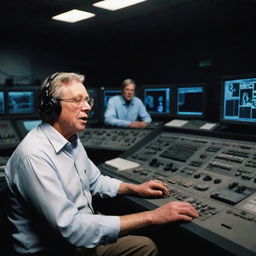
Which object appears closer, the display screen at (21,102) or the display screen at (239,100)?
the display screen at (239,100)

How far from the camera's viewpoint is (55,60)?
5.47 metres

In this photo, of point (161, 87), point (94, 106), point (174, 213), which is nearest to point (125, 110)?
point (94, 106)

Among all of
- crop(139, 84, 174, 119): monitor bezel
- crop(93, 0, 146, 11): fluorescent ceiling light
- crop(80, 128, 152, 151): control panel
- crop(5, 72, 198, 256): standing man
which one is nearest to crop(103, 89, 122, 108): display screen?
crop(139, 84, 174, 119): monitor bezel

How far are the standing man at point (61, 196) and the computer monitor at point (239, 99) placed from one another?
779 millimetres

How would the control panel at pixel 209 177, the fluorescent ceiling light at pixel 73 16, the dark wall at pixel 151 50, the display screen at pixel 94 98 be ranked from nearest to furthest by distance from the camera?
1. the control panel at pixel 209 177
2. the fluorescent ceiling light at pixel 73 16
3. the display screen at pixel 94 98
4. the dark wall at pixel 151 50

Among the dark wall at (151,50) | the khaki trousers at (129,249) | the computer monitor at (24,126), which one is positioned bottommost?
the khaki trousers at (129,249)

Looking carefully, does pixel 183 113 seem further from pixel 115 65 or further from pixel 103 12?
pixel 115 65

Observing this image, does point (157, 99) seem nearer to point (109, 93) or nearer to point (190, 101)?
point (190, 101)

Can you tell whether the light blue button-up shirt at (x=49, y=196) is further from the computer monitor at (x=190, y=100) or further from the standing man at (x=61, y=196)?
the computer monitor at (x=190, y=100)

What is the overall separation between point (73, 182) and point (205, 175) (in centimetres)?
68

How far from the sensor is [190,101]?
2.80m

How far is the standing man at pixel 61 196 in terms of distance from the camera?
104 cm

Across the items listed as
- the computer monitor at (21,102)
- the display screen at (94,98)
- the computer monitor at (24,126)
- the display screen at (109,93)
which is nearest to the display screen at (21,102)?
the computer monitor at (21,102)

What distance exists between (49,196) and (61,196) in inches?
1.7
